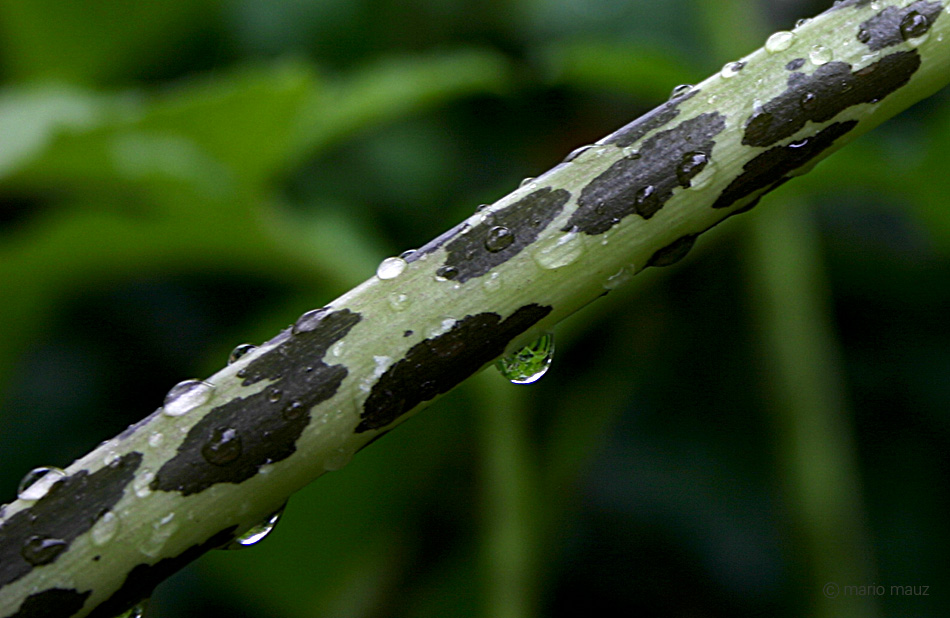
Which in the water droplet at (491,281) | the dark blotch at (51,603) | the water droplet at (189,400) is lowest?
the dark blotch at (51,603)

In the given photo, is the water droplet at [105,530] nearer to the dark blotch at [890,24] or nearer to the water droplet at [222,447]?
the water droplet at [222,447]

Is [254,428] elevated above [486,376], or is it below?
below

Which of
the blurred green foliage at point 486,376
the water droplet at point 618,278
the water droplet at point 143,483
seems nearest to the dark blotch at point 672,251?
the water droplet at point 618,278

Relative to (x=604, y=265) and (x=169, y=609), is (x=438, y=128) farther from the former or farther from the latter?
(x=604, y=265)

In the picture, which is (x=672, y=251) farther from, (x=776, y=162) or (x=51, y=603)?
(x=51, y=603)

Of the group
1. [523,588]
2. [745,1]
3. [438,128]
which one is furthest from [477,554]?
[745,1]

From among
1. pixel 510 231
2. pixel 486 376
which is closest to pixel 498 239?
pixel 510 231
